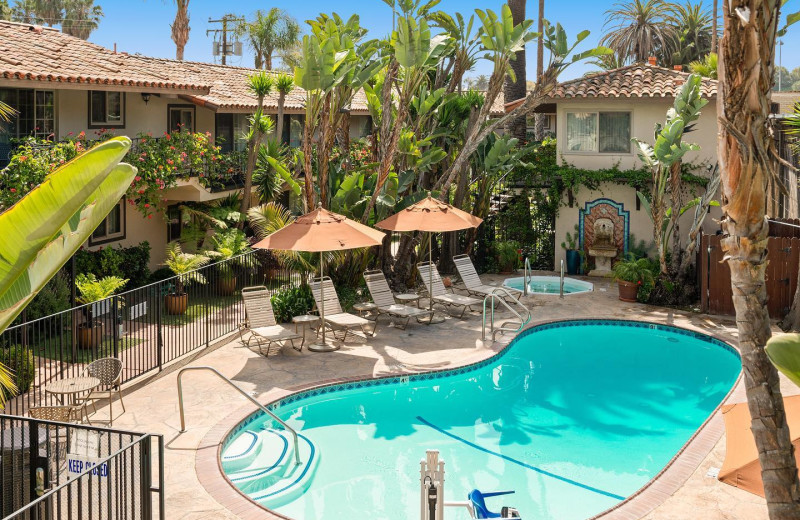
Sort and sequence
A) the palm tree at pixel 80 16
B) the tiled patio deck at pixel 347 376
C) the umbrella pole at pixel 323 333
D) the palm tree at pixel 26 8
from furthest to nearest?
the palm tree at pixel 80 16 < the palm tree at pixel 26 8 < the umbrella pole at pixel 323 333 < the tiled patio deck at pixel 347 376

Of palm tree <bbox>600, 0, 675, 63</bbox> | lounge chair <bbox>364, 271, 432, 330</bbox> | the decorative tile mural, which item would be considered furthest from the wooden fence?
palm tree <bbox>600, 0, 675, 63</bbox>

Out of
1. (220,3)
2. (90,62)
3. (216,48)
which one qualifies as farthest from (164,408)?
(220,3)

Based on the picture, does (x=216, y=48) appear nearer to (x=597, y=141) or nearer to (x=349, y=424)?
(x=597, y=141)

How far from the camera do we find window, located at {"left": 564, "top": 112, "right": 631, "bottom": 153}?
25891mm

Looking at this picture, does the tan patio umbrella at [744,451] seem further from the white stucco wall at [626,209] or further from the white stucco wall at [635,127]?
the white stucco wall at [635,127]

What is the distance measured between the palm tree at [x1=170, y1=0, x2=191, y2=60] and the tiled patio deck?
36940mm

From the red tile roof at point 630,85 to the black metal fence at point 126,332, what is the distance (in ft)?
A: 33.2

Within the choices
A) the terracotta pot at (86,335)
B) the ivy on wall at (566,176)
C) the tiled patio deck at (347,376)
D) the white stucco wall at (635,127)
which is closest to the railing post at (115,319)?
the tiled patio deck at (347,376)

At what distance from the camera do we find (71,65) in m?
20.2

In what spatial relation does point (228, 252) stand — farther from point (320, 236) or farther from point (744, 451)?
point (744, 451)

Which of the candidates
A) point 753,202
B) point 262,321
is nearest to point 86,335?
point 262,321

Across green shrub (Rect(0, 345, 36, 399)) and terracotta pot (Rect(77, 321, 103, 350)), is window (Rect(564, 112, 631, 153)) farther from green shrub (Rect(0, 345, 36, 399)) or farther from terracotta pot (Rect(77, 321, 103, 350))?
green shrub (Rect(0, 345, 36, 399))

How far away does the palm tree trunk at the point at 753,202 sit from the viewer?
6340mm

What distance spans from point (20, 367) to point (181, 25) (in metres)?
43.1
